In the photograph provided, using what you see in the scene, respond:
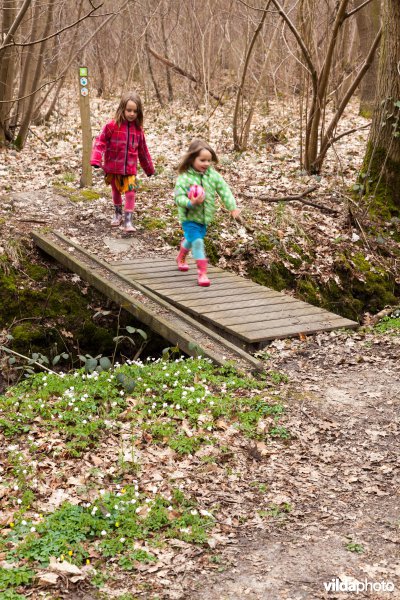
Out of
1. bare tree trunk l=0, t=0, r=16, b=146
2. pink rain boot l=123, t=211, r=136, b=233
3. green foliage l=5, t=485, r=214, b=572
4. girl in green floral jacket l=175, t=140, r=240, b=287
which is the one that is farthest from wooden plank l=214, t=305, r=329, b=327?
bare tree trunk l=0, t=0, r=16, b=146

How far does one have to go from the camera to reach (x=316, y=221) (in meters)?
10.4

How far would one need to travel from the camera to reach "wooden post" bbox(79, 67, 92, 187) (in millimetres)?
10477

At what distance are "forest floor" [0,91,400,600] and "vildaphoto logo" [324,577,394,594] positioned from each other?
0.02 meters

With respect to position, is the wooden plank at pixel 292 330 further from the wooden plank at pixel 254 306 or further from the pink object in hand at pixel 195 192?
the pink object in hand at pixel 195 192

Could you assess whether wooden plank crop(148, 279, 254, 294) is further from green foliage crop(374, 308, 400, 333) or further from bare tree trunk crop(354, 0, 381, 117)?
bare tree trunk crop(354, 0, 381, 117)

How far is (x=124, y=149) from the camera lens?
9.27 metres

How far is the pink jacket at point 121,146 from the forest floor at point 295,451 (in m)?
1.04

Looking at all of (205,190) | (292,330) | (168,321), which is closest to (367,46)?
(205,190)

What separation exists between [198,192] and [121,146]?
91.7 inches

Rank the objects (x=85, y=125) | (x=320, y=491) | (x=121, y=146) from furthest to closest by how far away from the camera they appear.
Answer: (x=85, y=125) → (x=121, y=146) → (x=320, y=491)

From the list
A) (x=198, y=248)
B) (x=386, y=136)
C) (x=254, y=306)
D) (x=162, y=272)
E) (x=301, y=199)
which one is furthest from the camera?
(x=301, y=199)

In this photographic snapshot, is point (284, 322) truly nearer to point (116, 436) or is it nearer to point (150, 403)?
point (150, 403)

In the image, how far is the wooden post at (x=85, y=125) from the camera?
10.5 m

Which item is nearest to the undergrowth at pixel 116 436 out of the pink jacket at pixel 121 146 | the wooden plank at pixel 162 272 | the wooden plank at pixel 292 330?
the wooden plank at pixel 292 330
